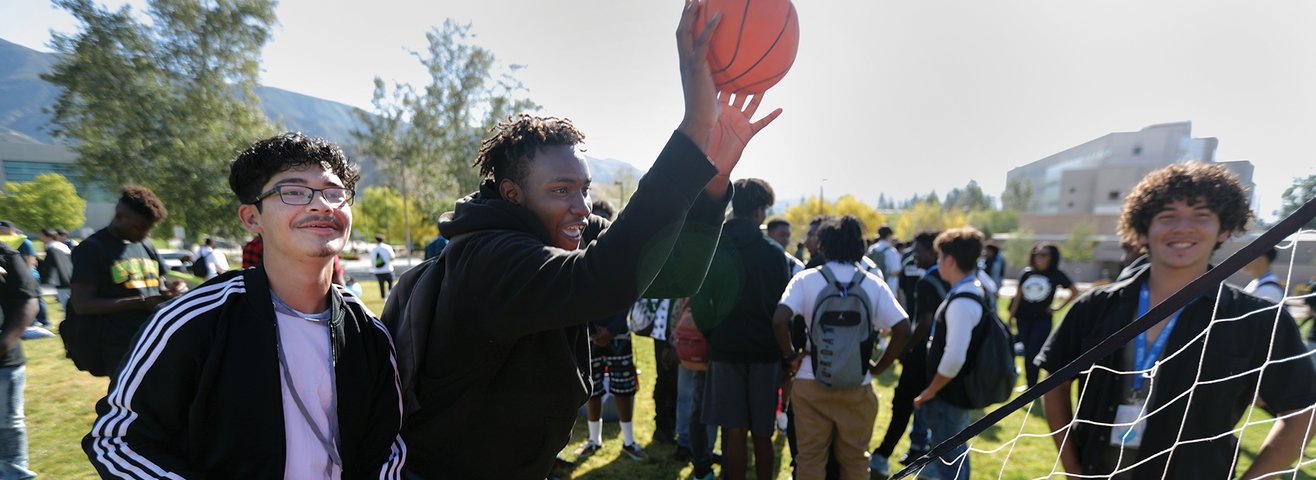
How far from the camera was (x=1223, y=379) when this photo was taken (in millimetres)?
1872

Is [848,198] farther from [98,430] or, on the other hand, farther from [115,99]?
[98,430]

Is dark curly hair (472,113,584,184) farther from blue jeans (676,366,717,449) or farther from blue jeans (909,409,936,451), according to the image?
blue jeans (909,409,936,451)

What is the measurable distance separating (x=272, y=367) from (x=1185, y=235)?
124 inches

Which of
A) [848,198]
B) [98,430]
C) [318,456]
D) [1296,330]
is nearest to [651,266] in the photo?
[318,456]

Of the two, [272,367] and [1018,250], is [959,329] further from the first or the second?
[1018,250]

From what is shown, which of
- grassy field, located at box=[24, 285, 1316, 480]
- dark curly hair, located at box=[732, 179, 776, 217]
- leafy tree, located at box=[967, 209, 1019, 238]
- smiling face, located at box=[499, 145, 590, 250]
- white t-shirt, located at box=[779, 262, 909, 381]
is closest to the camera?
smiling face, located at box=[499, 145, 590, 250]

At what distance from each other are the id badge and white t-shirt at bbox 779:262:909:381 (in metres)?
1.30

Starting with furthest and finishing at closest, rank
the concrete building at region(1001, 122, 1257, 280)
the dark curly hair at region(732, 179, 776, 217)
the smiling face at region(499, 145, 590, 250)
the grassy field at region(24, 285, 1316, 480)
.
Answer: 1. the concrete building at region(1001, 122, 1257, 280)
2. the grassy field at region(24, 285, 1316, 480)
3. the dark curly hair at region(732, 179, 776, 217)
4. the smiling face at region(499, 145, 590, 250)

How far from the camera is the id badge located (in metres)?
2.01

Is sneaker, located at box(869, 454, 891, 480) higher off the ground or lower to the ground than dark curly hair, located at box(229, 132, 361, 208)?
lower

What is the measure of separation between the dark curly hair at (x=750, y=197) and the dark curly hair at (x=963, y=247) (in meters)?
1.30

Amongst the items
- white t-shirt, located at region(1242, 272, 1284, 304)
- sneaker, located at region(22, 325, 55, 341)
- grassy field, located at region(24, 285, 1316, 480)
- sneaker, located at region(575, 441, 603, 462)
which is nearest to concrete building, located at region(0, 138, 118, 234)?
sneaker, located at region(22, 325, 55, 341)

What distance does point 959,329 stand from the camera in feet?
10.7

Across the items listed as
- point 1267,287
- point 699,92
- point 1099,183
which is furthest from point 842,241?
point 1099,183
